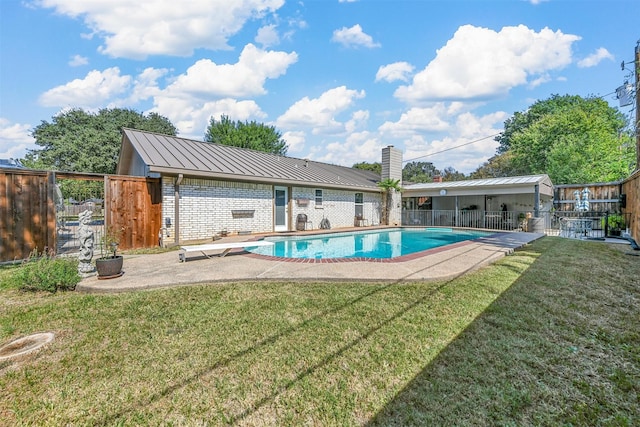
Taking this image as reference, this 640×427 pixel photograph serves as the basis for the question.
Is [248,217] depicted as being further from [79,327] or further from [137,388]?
[137,388]

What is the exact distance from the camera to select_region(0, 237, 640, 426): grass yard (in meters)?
2.13

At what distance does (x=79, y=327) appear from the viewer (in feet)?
11.3

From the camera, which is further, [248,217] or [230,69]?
[230,69]

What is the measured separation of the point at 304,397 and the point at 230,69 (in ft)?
71.6

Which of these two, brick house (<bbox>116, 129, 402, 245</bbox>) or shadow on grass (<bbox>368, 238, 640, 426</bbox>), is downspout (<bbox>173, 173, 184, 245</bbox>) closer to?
brick house (<bbox>116, 129, 402, 245</bbox>)

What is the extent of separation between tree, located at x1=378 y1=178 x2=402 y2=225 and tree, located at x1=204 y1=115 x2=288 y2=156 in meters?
20.1

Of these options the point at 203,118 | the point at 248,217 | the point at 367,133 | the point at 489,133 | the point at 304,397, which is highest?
the point at 203,118

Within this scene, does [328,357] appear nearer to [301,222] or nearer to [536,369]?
[536,369]

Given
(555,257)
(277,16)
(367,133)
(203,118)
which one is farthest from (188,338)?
(203,118)

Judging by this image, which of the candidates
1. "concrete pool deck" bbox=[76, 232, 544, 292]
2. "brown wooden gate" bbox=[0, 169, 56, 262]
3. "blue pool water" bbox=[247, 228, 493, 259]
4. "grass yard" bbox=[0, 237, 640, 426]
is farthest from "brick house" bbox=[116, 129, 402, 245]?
"grass yard" bbox=[0, 237, 640, 426]

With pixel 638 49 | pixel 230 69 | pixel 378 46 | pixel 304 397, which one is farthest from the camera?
pixel 230 69

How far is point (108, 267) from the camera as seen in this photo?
5.11 m

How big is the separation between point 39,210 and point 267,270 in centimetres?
636

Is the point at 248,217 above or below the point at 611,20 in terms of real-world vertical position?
below
